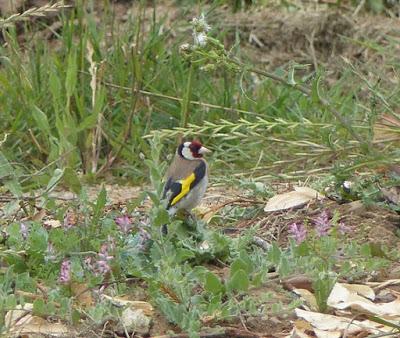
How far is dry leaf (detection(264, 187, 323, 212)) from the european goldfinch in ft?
0.87

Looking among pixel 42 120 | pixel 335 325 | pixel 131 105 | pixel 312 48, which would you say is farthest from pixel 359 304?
pixel 312 48

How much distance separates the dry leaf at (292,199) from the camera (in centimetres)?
439

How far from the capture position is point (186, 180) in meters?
4.39

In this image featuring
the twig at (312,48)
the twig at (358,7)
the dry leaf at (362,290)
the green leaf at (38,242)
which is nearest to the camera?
the dry leaf at (362,290)

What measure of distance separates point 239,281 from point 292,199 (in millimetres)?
1184

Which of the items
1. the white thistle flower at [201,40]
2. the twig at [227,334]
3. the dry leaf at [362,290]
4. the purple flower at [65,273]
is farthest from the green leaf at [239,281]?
the white thistle flower at [201,40]

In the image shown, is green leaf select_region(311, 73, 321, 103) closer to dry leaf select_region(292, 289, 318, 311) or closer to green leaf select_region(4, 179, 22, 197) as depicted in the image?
dry leaf select_region(292, 289, 318, 311)

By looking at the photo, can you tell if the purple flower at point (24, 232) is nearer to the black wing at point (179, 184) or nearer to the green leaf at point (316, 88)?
the black wing at point (179, 184)

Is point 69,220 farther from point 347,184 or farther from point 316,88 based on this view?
point 347,184

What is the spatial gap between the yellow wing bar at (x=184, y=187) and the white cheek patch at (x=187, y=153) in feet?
1.24

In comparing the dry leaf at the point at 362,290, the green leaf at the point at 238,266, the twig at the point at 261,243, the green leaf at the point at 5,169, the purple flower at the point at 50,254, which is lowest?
the twig at the point at 261,243

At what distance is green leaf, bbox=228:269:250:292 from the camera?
3.32m

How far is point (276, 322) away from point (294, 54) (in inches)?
192

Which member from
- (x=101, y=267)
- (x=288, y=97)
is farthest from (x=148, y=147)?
(x=101, y=267)
